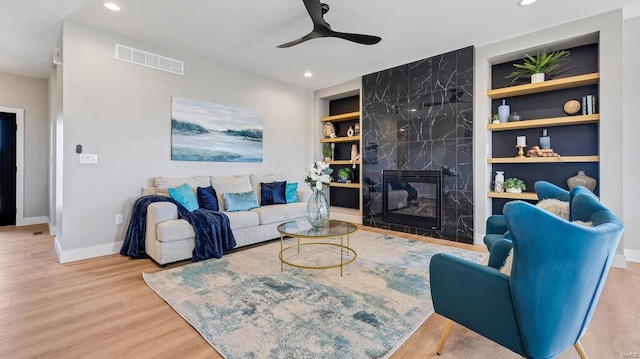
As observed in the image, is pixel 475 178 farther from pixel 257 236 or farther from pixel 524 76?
pixel 257 236

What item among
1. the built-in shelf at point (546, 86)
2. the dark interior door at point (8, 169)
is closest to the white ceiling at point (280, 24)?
the built-in shelf at point (546, 86)

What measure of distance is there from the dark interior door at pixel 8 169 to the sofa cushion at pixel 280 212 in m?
4.71

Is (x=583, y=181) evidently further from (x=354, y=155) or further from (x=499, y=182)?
(x=354, y=155)

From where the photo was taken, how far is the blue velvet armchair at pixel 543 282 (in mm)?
1110

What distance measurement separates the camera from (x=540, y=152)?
3.59 meters

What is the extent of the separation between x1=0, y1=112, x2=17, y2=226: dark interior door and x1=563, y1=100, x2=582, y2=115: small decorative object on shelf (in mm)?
8565

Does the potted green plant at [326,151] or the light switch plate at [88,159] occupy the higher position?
the potted green plant at [326,151]

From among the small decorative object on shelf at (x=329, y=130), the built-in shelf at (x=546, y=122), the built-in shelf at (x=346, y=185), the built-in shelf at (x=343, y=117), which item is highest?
the built-in shelf at (x=343, y=117)

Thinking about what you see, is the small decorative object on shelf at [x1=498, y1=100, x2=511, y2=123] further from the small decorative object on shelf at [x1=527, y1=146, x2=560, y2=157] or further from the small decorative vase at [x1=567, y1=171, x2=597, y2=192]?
the small decorative vase at [x1=567, y1=171, x2=597, y2=192]

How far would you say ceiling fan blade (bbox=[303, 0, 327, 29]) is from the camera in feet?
8.20

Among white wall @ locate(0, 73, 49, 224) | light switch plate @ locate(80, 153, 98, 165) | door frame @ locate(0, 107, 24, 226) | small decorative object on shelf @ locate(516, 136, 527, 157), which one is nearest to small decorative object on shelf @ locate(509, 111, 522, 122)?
small decorative object on shelf @ locate(516, 136, 527, 157)

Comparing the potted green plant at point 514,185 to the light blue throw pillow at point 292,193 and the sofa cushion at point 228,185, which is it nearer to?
the light blue throw pillow at point 292,193

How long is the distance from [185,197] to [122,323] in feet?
5.82

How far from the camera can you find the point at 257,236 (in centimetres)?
381
